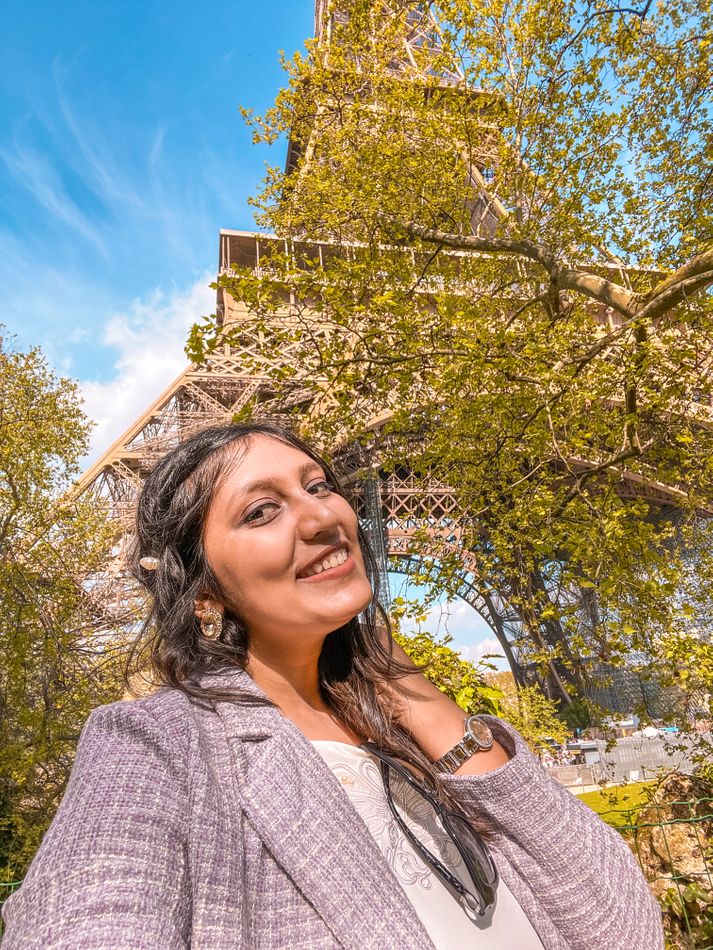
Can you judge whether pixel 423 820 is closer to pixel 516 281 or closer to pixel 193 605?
pixel 193 605

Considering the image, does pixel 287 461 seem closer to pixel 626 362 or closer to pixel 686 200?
pixel 626 362

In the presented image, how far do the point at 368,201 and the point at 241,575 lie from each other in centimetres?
541

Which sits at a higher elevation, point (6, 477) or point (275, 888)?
point (6, 477)

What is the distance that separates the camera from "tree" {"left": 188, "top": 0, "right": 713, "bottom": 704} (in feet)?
16.6

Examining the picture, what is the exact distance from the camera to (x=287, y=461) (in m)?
1.56

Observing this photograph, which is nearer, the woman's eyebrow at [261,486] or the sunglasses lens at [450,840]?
the sunglasses lens at [450,840]

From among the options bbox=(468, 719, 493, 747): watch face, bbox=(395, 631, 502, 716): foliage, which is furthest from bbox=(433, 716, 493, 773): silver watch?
bbox=(395, 631, 502, 716): foliage

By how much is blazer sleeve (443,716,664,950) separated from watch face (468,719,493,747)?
0.07 metres

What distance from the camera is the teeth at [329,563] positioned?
1426 mm

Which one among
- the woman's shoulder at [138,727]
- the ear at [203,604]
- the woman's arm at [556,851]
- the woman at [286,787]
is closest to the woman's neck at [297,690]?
the woman at [286,787]

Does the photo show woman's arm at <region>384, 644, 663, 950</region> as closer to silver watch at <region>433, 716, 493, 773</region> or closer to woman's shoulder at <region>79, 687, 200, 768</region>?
silver watch at <region>433, 716, 493, 773</region>

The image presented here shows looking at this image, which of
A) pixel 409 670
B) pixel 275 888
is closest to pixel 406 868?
pixel 275 888

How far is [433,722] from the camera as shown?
60.3 inches

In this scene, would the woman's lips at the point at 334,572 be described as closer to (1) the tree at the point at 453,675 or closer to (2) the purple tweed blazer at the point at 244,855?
(2) the purple tweed blazer at the point at 244,855
